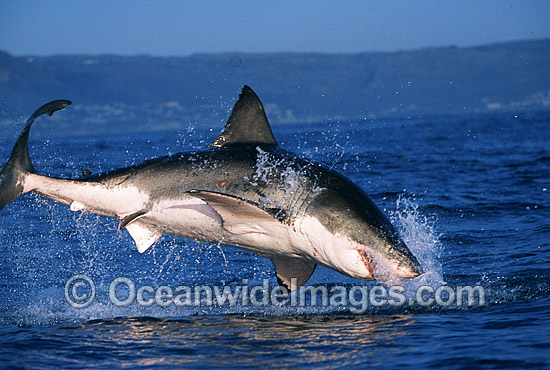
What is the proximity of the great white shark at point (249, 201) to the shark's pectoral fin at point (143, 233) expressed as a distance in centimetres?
1

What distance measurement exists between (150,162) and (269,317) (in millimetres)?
2220

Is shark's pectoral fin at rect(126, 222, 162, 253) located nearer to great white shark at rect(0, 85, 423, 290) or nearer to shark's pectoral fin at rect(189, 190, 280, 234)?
great white shark at rect(0, 85, 423, 290)

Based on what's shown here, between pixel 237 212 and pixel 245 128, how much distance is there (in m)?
1.31

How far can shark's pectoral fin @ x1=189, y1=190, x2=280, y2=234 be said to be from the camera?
253 inches

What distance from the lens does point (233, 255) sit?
460 inches

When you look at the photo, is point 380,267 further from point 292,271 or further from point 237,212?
point 292,271

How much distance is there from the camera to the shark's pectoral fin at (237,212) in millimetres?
6418

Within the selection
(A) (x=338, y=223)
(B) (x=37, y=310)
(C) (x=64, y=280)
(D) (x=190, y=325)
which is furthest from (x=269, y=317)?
(C) (x=64, y=280)

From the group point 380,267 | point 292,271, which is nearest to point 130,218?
point 292,271

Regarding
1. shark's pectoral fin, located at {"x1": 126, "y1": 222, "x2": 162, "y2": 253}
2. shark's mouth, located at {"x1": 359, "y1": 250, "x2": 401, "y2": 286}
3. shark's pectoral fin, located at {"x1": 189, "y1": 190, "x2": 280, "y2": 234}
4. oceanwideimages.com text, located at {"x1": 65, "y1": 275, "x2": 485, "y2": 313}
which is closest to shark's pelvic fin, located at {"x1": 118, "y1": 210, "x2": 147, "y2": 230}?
shark's pectoral fin, located at {"x1": 126, "y1": 222, "x2": 162, "y2": 253}

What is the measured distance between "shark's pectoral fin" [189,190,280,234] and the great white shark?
0.04 feet

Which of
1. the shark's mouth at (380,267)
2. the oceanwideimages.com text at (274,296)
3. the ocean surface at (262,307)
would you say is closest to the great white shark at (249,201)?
the shark's mouth at (380,267)

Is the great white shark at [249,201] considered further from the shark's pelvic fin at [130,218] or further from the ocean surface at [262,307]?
the ocean surface at [262,307]

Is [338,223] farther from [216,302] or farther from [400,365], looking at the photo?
[216,302]
